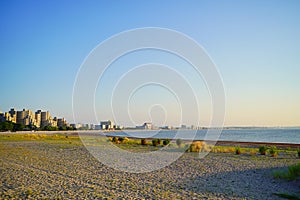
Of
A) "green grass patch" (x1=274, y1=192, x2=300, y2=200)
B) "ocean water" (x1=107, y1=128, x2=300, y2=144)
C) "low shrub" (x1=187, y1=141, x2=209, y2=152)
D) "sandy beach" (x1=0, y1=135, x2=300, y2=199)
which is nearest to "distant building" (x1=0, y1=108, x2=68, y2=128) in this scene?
"ocean water" (x1=107, y1=128, x2=300, y2=144)

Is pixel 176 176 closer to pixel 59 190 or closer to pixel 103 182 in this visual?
pixel 103 182

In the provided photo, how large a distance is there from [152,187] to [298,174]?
565 cm

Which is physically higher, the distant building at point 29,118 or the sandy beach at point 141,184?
the distant building at point 29,118

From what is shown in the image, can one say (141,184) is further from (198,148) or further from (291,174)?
Answer: (198,148)

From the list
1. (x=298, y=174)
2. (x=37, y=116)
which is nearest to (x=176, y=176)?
(x=298, y=174)

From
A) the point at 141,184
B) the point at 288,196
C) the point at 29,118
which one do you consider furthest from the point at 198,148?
the point at 29,118

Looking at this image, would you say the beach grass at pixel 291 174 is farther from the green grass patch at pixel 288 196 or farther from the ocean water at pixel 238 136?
the ocean water at pixel 238 136

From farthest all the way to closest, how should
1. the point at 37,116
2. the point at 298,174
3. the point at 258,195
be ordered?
the point at 37,116 → the point at 298,174 → the point at 258,195

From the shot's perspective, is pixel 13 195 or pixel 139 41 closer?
pixel 13 195

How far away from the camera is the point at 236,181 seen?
10500mm

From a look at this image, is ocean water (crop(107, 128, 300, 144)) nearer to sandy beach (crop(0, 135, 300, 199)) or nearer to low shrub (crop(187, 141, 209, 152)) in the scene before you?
low shrub (crop(187, 141, 209, 152))

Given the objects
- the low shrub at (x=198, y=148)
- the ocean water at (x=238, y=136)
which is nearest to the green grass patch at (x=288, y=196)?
the low shrub at (x=198, y=148)

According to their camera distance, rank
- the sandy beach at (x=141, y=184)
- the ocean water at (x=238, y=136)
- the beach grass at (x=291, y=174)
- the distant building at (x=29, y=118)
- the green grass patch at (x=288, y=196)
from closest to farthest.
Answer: the green grass patch at (x=288, y=196), the sandy beach at (x=141, y=184), the beach grass at (x=291, y=174), the ocean water at (x=238, y=136), the distant building at (x=29, y=118)

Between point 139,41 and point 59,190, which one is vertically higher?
point 139,41
